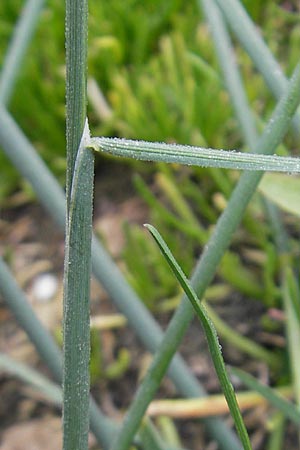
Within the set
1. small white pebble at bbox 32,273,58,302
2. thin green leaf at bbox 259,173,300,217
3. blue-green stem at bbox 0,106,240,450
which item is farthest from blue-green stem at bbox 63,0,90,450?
small white pebble at bbox 32,273,58,302

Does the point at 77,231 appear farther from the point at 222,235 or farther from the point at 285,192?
the point at 285,192

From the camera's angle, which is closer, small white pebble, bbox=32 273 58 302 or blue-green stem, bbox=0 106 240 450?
blue-green stem, bbox=0 106 240 450

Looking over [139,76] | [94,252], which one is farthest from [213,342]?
[139,76]

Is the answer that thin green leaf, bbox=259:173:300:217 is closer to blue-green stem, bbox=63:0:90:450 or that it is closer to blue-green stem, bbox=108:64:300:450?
blue-green stem, bbox=108:64:300:450

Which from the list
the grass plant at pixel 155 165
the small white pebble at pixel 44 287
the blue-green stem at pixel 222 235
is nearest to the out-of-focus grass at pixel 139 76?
the grass plant at pixel 155 165

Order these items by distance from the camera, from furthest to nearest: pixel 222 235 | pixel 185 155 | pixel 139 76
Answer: pixel 139 76
pixel 222 235
pixel 185 155
